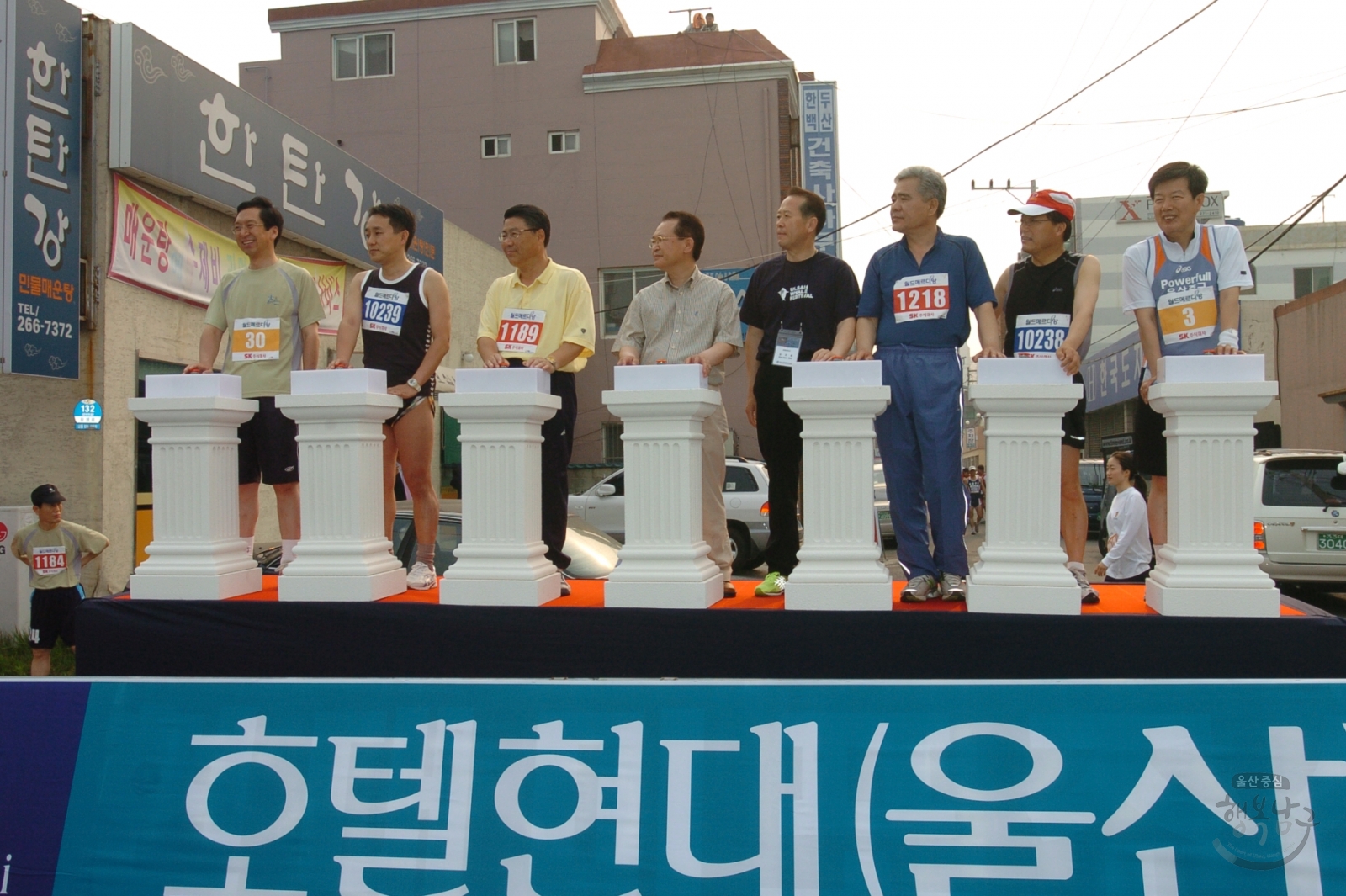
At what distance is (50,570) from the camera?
6.59 meters

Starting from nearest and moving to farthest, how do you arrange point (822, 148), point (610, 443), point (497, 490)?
1. point (497, 490)
2. point (822, 148)
3. point (610, 443)

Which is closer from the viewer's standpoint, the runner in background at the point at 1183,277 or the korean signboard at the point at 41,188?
the runner in background at the point at 1183,277

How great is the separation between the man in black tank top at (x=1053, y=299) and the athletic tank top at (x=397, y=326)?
2074mm

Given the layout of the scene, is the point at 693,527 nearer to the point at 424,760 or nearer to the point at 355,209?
the point at 424,760

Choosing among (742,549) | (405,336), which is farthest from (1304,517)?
(405,336)

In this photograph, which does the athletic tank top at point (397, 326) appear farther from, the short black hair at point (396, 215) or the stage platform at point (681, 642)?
the stage platform at point (681, 642)

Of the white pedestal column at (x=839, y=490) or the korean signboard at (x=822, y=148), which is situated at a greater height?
the korean signboard at (x=822, y=148)

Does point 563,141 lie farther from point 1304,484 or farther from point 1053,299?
point 1053,299

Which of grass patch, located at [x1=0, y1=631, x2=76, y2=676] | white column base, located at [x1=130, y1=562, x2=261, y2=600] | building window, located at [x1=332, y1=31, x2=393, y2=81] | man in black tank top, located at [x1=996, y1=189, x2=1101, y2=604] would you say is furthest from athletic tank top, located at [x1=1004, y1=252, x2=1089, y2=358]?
building window, located at [x1=332, y1=31, x2=393, y2=81]

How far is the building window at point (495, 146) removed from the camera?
22.5 meters

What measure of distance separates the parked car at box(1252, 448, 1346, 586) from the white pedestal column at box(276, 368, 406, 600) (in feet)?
25.9

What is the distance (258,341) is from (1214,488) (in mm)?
3195

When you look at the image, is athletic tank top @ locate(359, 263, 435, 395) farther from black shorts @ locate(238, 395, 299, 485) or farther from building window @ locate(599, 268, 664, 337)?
building window @ locate(599, 268, 664, 337)

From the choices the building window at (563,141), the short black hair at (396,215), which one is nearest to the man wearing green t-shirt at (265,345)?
the short black hair at (396,215)
